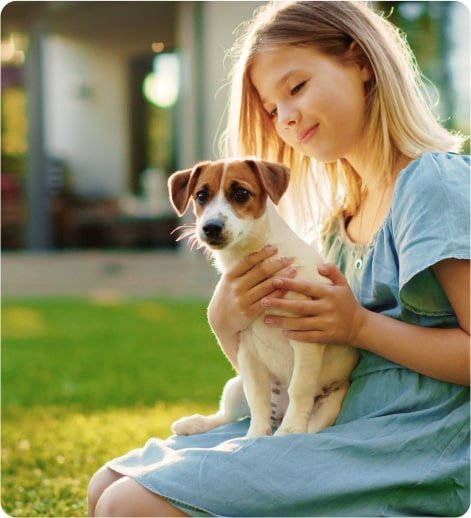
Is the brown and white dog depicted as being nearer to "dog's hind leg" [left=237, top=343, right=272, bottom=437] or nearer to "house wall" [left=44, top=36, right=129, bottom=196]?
"dog's hind leg" [left=237, top=343, right=272, bottom=437]

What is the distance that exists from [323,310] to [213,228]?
14.9 inches

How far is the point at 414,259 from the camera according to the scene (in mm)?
1965

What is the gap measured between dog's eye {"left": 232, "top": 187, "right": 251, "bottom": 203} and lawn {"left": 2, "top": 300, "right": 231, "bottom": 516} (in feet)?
4.15

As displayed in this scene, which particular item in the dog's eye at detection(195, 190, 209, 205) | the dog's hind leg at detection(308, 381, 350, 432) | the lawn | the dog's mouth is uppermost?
the dog's eye at detection(195, 190, 209, 205)

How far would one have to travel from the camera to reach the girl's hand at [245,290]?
223cm

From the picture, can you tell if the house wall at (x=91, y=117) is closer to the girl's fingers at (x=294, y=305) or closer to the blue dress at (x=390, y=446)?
the girl's fingers at (x=294, y=305)

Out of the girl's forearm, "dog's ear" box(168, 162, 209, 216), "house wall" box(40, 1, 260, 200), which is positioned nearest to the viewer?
the girl's forearm

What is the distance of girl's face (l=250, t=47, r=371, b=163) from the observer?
2303 mm

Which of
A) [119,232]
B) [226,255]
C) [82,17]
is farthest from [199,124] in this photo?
[226,255]

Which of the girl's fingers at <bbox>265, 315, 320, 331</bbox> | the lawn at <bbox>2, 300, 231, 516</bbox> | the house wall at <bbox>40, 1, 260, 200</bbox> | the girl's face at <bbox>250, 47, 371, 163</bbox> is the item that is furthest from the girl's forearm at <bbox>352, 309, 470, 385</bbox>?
the house wall at <bbox>40, 1, 260, 200</bbox>

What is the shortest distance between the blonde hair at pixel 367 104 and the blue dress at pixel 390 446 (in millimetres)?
208

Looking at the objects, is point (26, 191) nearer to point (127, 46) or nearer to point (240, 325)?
point (127, 46)

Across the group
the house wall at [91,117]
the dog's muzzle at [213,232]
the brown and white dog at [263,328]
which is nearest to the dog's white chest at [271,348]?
the brown and white dog at [263,328]

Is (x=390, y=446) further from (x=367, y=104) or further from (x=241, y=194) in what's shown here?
(x=367, y=104)
